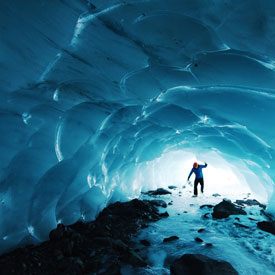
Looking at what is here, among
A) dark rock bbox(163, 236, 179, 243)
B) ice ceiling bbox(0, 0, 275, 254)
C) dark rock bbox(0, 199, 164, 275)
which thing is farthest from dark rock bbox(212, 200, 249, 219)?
dark rock bbox(0, 199, 164, 275)

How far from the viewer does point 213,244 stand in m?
4.64

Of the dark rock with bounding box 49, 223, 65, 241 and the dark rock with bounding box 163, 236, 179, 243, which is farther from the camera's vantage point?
the dark rock with bounding box 163, 236, 179, 243

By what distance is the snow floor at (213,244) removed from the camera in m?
3.68

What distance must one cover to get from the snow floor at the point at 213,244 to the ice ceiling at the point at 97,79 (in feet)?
7.28

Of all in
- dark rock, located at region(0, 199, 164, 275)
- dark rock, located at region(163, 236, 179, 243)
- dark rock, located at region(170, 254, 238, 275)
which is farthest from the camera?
dark rock, located at region(163, 236, 179, 243)

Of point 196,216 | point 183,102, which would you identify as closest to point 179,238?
point 196,216

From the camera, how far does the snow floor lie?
3678 millimetres

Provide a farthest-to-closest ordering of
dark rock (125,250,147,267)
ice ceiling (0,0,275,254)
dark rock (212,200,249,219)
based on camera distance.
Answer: dark rock (212,200,249,219) → dark rock (125,250,147,267) → ice ceiling (0,0,275,254)

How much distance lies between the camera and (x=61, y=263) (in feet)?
11.1

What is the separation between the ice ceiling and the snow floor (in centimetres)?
222

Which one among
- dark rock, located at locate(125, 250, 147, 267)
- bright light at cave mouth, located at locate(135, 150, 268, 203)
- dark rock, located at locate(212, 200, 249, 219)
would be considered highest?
bright light at cave mouth, located at locate(135, 150, 268, 203)

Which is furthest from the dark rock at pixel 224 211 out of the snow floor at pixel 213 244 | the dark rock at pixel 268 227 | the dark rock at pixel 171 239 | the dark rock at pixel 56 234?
the dark rock at pixel 56 234

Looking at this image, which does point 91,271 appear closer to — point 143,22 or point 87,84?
point 87,84

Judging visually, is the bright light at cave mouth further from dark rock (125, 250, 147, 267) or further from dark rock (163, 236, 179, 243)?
dark rock (125, 250, 147, 267)
